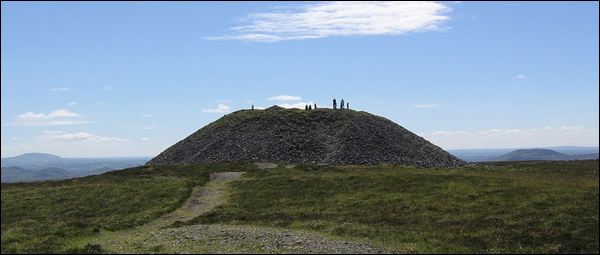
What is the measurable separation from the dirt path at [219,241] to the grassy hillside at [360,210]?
5.42 ft

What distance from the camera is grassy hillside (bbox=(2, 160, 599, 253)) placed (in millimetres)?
24734

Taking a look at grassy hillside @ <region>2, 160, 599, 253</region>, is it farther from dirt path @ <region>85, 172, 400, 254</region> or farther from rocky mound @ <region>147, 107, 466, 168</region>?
rocky mound @ <region>147, 107, 466, 168</region>

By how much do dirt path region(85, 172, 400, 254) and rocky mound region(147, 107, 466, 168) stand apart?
47.9 m

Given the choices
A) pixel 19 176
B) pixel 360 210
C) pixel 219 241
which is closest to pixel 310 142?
pixel 360 210

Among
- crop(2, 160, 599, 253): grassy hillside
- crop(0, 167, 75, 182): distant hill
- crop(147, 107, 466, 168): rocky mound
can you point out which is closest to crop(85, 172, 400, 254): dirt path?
crop(2, 160, 599, 253): grassy hillside

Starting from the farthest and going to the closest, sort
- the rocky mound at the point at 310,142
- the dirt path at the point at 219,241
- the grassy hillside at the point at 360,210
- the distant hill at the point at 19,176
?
1. the rocky mound at the point at 310,142
2. the grassy hillside at the point at 360,210
3. the dirt path at the point at 219,241
4. the distant hill at the point at 19,176

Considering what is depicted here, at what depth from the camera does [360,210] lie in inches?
1412

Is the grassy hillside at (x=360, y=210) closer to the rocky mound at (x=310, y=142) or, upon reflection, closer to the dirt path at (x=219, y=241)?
the dirt path at (x=219, y=241)

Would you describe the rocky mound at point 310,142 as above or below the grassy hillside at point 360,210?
above

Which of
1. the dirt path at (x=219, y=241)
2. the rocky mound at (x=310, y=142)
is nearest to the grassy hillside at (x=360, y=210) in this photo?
the dirt path at (x=219, y=241)

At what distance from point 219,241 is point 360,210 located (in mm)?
15475

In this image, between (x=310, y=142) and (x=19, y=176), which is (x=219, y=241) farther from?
(x=19, y=176)

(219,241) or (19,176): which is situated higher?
(219,241)

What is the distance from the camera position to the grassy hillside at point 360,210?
81.1ft
